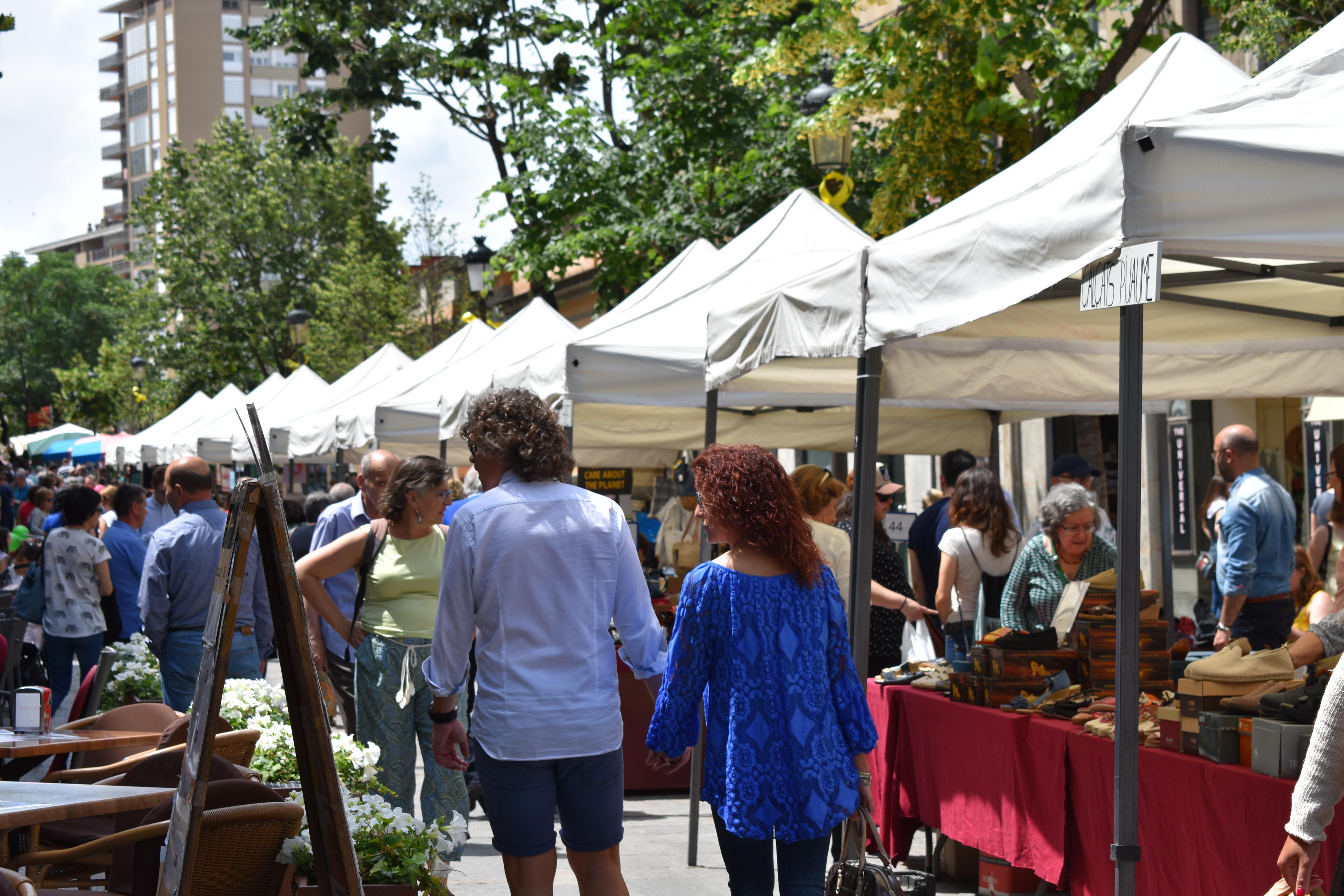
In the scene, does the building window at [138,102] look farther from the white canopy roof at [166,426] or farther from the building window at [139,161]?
the white canopy roof at [166,426]

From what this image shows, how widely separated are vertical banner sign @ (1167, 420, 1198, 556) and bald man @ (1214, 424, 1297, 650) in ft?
29.2

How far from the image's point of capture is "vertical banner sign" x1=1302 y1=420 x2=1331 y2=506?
15.2m

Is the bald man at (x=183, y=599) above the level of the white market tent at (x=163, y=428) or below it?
below

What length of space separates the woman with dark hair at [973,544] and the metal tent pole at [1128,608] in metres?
3.96

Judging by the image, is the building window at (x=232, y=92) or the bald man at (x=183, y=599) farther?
the building window at (x=232, y=92)

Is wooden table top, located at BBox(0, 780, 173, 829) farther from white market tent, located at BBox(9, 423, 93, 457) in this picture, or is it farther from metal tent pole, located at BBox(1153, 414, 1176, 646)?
white market tent, located at BBox(9, 423, 93, 457)

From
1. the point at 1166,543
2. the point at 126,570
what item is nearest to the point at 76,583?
the point at 126,570

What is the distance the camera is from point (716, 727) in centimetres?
441

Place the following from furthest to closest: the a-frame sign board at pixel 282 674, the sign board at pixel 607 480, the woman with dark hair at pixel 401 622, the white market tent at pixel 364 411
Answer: the white market tent at pixel 364 411, the sign board at pixel 607 480, the woman with dark hair at pixel 401 622, the a-frame sign board at pixel 282 674

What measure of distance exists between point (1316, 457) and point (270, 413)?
1460 cm

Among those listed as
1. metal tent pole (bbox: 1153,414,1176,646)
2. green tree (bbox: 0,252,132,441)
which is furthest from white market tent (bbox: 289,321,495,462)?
green tree (bbox: 0,252,132,441)

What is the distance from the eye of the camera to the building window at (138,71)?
420 feet

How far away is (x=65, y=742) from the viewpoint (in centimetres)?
585

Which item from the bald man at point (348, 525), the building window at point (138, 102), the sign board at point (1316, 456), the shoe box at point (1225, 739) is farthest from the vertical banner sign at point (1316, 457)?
the building window at point (138, 102)
